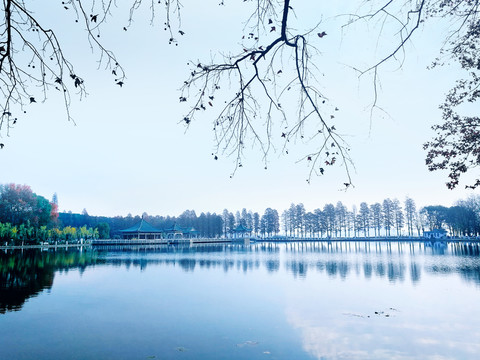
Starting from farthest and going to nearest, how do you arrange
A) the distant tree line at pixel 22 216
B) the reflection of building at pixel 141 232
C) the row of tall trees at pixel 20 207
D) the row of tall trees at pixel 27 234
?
the reflection of building at pixel 141 232, the row of tall trees at pixel 20 207, the distant tree line at pixel 22 216, the row of tall trees at pixel 27 234

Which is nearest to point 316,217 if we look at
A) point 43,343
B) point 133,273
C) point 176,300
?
point 133,273

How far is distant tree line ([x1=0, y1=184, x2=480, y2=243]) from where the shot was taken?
5633 centimetres

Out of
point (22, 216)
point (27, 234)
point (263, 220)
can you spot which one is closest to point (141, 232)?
point (27, 234)

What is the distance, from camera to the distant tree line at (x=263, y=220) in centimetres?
5633

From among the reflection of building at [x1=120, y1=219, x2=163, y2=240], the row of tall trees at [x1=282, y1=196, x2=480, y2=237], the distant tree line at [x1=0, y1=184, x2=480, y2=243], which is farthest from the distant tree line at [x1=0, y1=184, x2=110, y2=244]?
the row of tall trees at [x1=282, y1=196, x2=480, y2=237]

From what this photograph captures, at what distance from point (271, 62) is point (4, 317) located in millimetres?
15072

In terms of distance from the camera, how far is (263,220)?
12862 cm

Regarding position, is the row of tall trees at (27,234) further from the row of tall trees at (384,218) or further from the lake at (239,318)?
the row of tall trees at (384,218)

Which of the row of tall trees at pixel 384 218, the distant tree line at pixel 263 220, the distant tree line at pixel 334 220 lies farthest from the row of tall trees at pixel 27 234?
the row of tall trees at pixel 384 218

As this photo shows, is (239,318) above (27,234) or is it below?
below

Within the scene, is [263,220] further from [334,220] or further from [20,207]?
[20,207]

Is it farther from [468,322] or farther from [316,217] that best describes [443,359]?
[316,217]

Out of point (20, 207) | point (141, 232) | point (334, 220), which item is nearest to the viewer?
point (20, 207)

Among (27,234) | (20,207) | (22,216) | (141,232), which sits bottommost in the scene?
(141,232)
